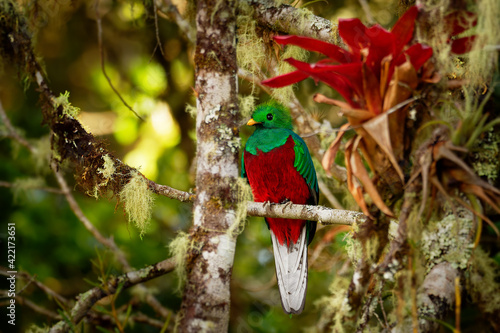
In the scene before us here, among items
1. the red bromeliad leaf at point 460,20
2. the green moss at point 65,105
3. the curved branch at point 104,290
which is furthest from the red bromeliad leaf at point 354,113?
the green moss at point 65,105

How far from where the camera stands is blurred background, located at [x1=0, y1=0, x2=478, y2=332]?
390 centimetres

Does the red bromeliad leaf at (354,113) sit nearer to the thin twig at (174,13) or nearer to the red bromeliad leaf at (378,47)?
the red bromeliad leaf at (378,47)

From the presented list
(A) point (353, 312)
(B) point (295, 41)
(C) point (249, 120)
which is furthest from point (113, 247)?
(B) point (295, 41)

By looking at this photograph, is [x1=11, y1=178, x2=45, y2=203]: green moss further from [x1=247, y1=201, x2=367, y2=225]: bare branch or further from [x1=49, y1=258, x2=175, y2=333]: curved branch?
[x1=247, y1=201, x2=367, y2=225]: bare branch

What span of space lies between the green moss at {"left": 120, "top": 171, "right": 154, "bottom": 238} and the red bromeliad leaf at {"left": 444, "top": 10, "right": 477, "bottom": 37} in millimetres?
1362

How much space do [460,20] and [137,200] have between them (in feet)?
4.68

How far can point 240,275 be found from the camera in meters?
4.71

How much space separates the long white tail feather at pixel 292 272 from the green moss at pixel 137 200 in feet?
3.81

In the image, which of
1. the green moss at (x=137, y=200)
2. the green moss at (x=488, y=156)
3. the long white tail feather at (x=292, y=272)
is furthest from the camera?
the long white tail feather at (x=292, y=272)

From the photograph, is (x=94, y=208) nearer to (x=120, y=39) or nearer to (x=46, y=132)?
(x=46, y=132)

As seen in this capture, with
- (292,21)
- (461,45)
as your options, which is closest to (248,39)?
(292,21)

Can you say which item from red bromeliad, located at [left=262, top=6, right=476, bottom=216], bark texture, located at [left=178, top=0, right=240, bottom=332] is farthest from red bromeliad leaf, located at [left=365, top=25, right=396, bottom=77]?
bark texture, located at [left=178, top=0, right=240, bottom=332]

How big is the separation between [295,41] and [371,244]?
0.65 m

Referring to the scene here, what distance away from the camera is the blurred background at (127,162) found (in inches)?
153
